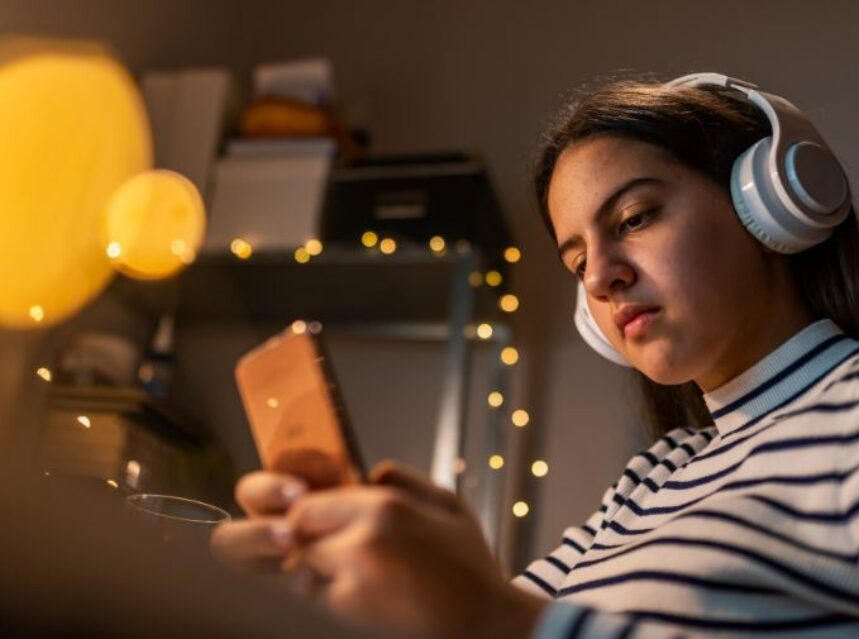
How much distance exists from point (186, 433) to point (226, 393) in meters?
0.18

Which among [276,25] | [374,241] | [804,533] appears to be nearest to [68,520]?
[804,533]

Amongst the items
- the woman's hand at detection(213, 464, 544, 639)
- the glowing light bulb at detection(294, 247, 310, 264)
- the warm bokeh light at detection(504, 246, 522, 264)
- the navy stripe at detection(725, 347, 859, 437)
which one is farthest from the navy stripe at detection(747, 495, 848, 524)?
the warm bokeh light at detection(504, 246, 522, 264)

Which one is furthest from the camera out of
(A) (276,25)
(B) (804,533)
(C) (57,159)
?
(A) (276,25)

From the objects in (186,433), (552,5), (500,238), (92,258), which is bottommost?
(186,433)

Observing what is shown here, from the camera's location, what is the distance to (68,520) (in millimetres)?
257

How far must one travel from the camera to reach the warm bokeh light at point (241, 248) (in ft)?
6.41

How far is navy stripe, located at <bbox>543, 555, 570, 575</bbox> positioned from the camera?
0.83m

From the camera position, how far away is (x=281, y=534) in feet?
1.40

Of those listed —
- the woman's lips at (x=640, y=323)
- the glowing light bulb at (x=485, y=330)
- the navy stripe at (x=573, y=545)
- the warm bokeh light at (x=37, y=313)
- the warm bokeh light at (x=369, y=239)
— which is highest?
the warm bokeh light at (x=369, y=239)

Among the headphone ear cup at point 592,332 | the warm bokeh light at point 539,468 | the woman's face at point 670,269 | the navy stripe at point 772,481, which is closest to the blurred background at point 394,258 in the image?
the warm bokeh light at point 539,468

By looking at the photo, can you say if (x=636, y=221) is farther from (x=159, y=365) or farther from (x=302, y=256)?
(x=159, y=365)

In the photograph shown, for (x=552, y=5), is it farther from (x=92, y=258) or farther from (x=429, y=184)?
(x=92, y=258)

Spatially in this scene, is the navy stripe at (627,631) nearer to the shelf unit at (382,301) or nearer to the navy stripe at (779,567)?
the navy stripe at (779,567)

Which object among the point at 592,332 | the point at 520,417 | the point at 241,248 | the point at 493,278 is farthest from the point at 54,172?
the point at 592,332
